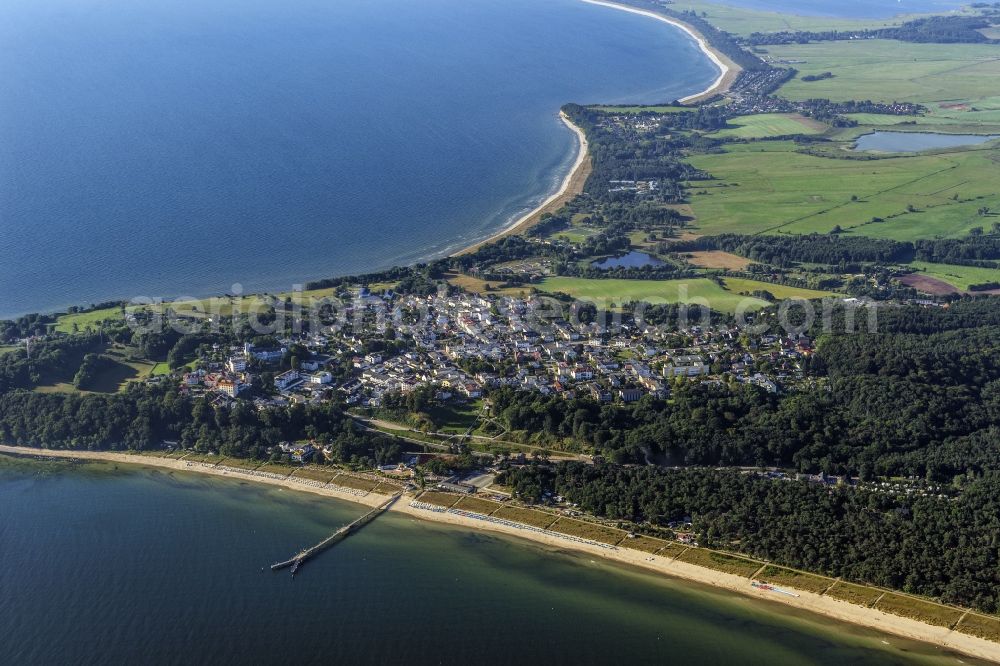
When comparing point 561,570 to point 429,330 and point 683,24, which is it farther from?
point 683,24

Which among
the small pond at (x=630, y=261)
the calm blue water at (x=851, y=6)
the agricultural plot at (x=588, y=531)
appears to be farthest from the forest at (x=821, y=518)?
the calm blue water at (x=851, y=6)

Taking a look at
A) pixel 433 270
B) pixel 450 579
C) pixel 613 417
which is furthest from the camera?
pixel 433 270

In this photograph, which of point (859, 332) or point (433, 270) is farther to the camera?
point (433, 270)

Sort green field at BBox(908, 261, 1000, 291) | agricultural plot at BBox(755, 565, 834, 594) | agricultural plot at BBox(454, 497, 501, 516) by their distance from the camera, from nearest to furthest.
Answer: agricultural plot at BBox(755, 565, 834, 594)
agricultural plot at BBox(454, 497, 501, 516)
green field at BBox(908, 261, 1000, 291)

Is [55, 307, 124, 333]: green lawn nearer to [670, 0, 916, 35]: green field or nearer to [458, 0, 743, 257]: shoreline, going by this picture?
[458, 0, 743, 257]: shoreline

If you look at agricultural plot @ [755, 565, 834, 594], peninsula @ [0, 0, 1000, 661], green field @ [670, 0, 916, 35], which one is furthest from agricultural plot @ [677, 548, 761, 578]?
green field @ [670, 0, 916, 35]

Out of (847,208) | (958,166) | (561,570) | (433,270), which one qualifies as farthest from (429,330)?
(958,166)
